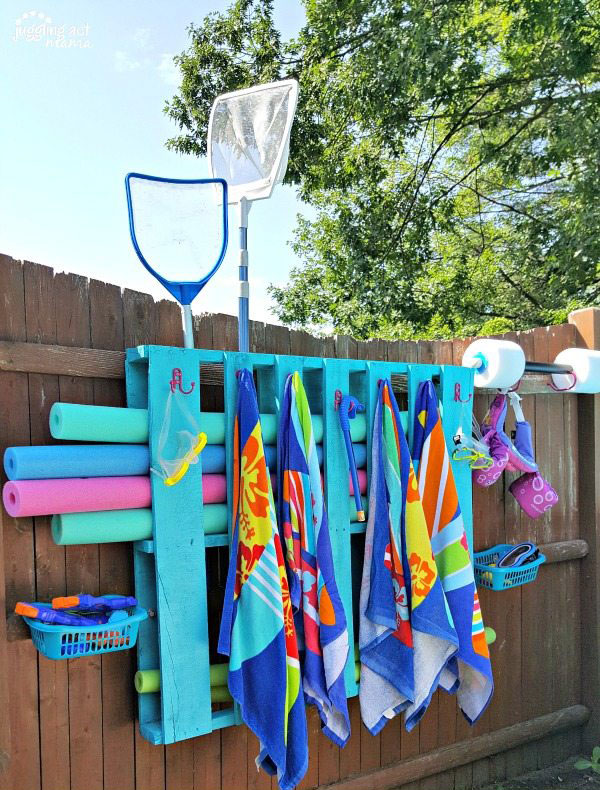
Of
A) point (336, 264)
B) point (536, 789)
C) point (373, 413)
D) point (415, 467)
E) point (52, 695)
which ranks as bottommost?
point (536, 789)

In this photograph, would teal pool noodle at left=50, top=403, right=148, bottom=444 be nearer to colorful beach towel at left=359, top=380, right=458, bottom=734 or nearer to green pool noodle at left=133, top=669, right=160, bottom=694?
green pool noodle at left=133, top=669, right=160, bottom=694

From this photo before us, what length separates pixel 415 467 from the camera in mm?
2428

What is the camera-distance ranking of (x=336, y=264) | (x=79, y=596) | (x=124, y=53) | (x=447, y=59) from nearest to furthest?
(x=79, y=596)
(x=124, y=53)
(x=447, y=59)
(x=336, y=264)

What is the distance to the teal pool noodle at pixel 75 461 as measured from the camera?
5.46 feet

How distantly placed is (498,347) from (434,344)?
26cm

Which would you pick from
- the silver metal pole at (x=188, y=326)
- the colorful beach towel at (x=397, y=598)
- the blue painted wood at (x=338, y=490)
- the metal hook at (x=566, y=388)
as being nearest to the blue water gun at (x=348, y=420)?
the blue painted wood at (x=338, y=490)

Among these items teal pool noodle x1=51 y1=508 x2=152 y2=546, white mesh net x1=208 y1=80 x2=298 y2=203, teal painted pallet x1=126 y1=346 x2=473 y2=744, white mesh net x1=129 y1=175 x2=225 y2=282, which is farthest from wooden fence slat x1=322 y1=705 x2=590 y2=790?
white mesh net x1=208 y1=80 x2=298 y2=203

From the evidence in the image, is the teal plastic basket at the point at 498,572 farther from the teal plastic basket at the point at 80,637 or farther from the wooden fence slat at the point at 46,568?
the wooden fence slat at the point at 46,568

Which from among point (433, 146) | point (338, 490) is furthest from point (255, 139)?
point (433, 146)

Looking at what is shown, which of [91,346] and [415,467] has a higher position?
[91,346]

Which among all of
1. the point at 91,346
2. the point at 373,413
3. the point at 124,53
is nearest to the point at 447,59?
the point at 124,53

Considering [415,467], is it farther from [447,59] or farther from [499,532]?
[447,59]

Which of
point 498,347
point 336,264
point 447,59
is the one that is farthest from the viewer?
point 336,264

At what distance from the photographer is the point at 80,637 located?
1.67 m
